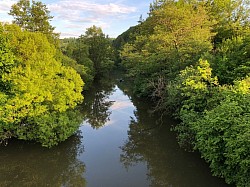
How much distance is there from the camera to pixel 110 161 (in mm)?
15594

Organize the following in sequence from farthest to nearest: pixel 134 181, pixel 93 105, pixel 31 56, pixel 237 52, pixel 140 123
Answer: pixel 93 105, pixel 140 123, pixel 237 52, pixel 31 56, pixel 134 181

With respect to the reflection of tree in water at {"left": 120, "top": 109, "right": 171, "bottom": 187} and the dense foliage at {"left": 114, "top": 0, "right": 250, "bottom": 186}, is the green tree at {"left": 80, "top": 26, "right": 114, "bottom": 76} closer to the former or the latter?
the dense foliage at {"left": 114, "top": 0, "right": 250, "bottom": 186}

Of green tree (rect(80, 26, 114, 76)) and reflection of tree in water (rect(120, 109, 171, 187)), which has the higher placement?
green tree (rect(80, 26, 114, 76))

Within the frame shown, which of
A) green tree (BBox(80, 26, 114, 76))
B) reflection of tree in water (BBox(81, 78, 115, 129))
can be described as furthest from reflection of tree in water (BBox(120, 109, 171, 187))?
green tree (BBox(80, 26, 114, 76))

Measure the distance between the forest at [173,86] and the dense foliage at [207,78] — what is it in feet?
0.15

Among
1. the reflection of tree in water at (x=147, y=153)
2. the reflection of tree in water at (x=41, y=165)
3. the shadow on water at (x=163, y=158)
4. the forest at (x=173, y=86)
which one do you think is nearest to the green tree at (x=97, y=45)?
the forest at (x=173, y=86)

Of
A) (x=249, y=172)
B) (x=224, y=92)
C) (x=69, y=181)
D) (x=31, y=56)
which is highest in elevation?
(x=31, y=56)

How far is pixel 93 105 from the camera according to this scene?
31.6m

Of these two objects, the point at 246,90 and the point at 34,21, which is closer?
the point at 246,90

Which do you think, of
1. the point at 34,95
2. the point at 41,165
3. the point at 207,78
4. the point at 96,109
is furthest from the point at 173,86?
the point at 96,109

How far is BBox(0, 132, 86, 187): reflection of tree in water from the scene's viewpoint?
13334 mm

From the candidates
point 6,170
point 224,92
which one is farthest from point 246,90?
point 6,170

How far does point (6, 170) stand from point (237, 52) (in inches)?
693

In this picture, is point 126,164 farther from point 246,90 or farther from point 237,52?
point 237,52
